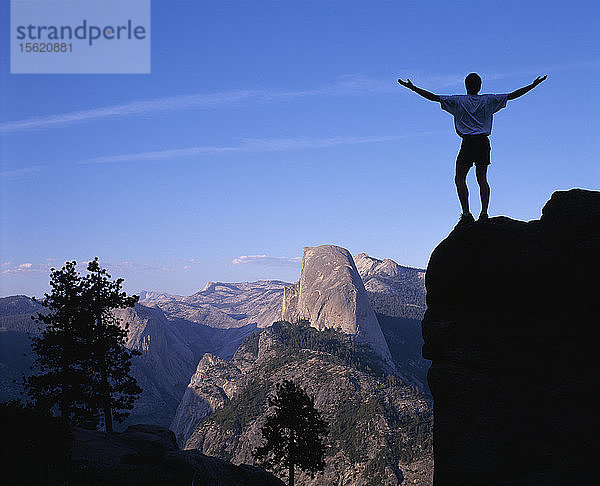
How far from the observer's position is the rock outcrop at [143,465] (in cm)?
1483

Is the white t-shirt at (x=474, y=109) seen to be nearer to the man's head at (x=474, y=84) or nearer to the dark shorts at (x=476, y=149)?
the dark shorts at (x=476, y=149)

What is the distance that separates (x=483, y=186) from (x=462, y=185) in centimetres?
48

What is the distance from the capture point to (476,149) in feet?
37.6

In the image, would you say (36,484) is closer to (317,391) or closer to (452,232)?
(452,232)

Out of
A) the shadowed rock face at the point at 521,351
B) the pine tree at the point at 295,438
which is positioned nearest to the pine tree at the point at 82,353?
the pine tree at the point at 295,438

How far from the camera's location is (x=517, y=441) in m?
10.5

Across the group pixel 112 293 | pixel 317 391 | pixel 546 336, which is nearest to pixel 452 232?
pixel 546 336

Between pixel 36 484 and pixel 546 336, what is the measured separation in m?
12.3

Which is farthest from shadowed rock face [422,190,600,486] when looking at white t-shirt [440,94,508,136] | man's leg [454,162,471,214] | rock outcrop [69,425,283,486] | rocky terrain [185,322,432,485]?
rocky terrain [185,322,432,485]

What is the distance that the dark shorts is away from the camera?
37.4ft

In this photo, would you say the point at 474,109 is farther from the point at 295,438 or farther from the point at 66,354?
the point at 295,438

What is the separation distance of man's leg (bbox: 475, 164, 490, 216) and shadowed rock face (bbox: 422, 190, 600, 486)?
46 cm

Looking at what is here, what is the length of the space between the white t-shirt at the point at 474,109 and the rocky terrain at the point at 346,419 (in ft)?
362

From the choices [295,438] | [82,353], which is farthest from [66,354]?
[295,438]
